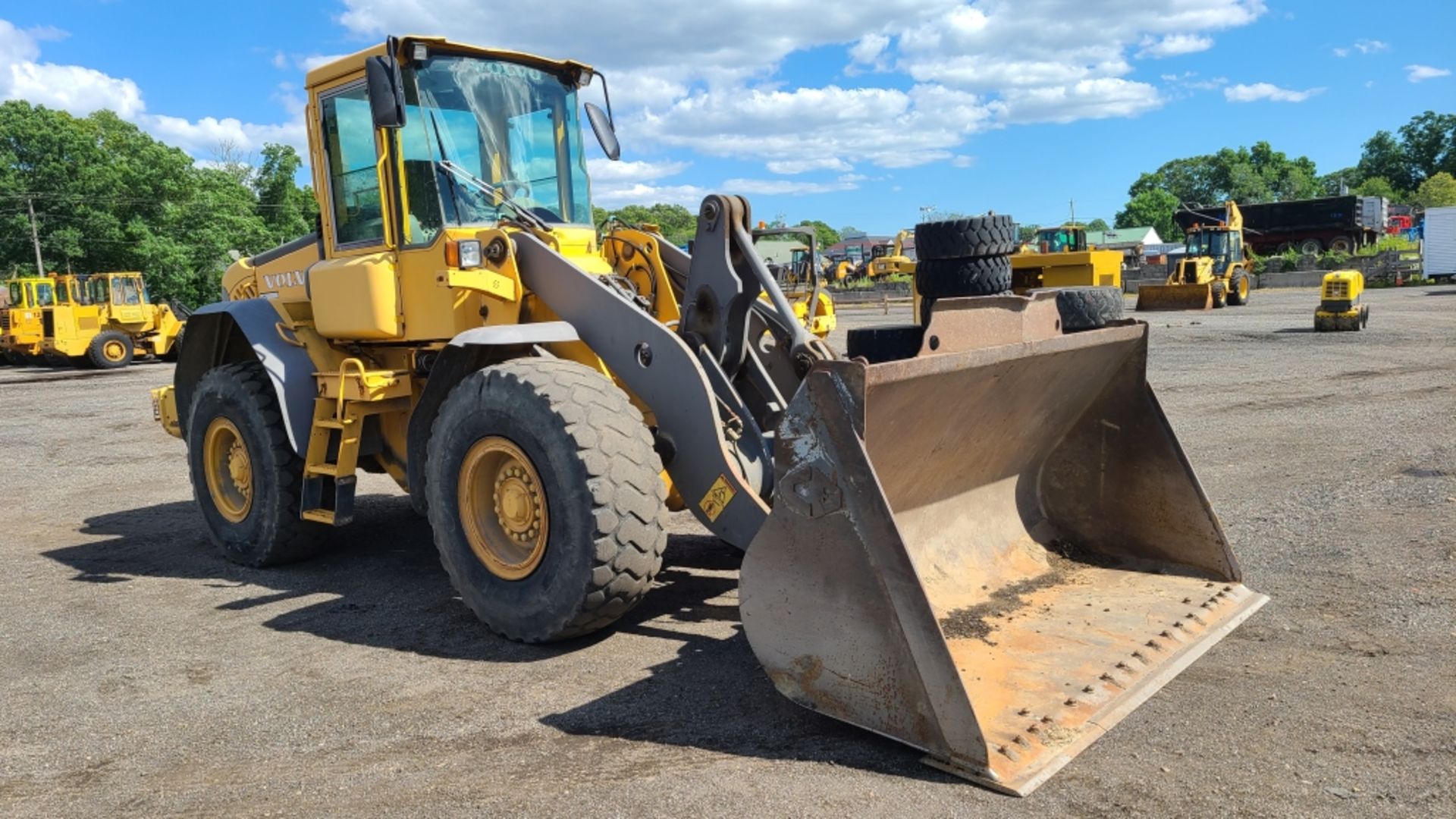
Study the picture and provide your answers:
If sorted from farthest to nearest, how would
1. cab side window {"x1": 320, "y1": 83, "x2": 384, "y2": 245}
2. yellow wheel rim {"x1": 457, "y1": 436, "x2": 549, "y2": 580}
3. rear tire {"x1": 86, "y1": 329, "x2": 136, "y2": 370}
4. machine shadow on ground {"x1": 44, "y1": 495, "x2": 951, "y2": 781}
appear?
rear tire {"x1": 86, "y1": 329, "x2": 136, "y2": 370}
cab side window {"x1": 320, "y1": 83, "x2": 384, "y2": 245}
yellow wheel rim {"x1": 457, "y1": 436, "x2": 549, "y2": 580}
machine shadow on ground {"x1": 44, "y1": 495, "x2": 951, "y2": 781}

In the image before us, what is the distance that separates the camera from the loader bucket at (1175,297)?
1155 inches

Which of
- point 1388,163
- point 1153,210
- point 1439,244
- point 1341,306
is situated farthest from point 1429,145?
point 1341,306

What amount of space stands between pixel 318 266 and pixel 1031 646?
4.33 m

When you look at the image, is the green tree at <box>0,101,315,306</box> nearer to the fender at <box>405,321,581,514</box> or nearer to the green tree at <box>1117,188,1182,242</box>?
the fender at <box>405,321,581,514</box>

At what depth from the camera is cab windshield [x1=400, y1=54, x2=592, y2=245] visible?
17.7 ft

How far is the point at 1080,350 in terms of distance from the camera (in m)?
4.55

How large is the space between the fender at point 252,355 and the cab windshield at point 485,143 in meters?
1.21

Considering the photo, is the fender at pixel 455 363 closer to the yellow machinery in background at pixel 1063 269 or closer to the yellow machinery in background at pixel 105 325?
the yellow machinery in background at pixel 1063 269

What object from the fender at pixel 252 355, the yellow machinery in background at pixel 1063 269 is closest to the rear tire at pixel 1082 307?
the fender at pixel 252 355

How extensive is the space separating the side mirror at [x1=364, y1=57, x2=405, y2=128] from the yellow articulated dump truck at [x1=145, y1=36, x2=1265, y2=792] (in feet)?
0.05

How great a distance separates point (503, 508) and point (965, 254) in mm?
3958

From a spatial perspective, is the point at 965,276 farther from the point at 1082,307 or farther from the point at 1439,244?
the point at 1439,244

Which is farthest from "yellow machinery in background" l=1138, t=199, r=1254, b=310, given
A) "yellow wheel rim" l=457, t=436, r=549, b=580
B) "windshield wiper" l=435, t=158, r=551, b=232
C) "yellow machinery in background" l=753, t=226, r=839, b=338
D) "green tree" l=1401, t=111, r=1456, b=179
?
"green tree" l=1401, t=111, r=1456, b=179

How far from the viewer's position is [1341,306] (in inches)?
754
